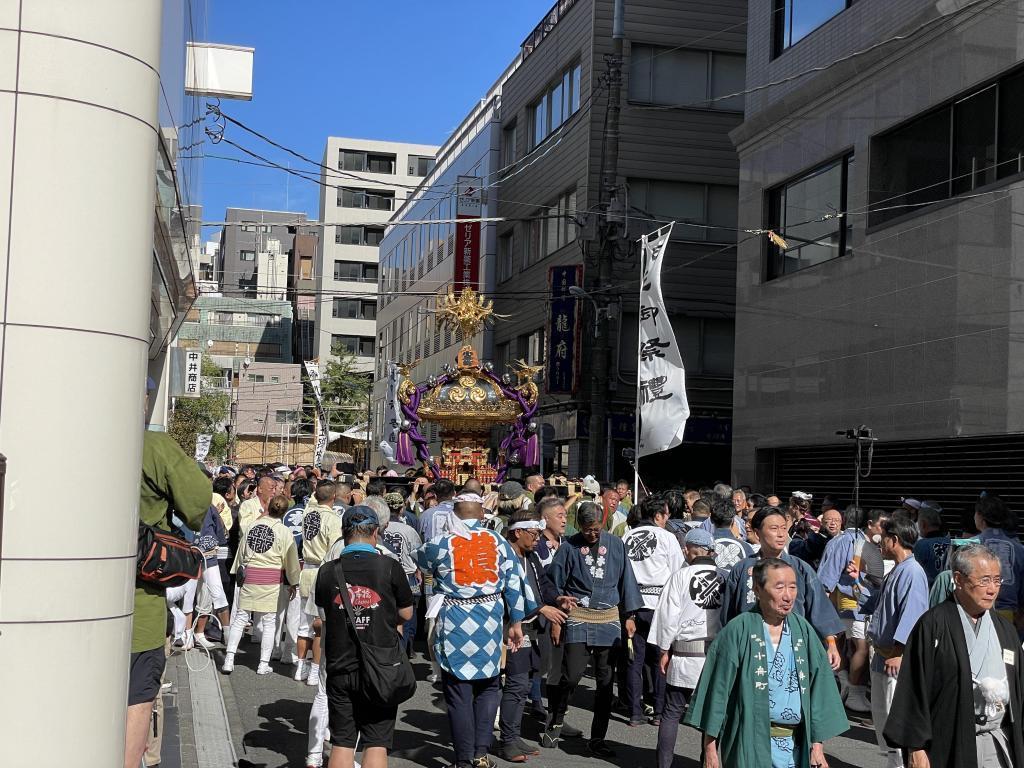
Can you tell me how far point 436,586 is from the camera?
29.0ft

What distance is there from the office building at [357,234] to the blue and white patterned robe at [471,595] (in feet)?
242

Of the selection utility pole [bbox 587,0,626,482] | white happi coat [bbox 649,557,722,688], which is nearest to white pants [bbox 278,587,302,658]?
white happi coat [bbox 649,557,722,688]

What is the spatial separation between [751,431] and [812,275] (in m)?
3.30

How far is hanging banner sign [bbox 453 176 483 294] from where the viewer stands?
137ft

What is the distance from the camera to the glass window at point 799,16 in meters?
20.6

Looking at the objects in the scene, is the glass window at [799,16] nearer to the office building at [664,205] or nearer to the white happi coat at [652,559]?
the office building at [664,205]

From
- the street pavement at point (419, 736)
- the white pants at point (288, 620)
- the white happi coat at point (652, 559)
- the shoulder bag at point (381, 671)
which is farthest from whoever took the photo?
the white pants at point (288, 620)

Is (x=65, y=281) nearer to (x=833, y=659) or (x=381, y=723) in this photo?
(x=381, y=723)

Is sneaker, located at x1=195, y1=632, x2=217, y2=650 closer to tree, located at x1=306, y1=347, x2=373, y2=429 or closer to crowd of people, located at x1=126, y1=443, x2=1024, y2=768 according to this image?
crowd of people, located at x1=126, y1=443, x2=1024, y2=768

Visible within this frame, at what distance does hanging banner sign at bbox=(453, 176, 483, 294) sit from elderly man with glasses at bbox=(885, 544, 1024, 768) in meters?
36.1

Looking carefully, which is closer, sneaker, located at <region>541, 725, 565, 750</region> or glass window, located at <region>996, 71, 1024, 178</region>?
sneaker, located at <region>541, 725, 565, 750</region>

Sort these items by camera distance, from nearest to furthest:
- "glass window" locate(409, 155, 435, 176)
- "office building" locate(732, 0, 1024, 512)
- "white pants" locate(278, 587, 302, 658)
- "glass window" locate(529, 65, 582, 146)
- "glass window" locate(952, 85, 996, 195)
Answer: "white pants" locate(278, 587, 302, 658)
"office building" locate(732, 0, 1024, 512)
"glass window" locate(952, 85, 996, 195)
"glass window" locate(529, 65, 582, 146)
"glass window" locate(409, 155, 435, 176)

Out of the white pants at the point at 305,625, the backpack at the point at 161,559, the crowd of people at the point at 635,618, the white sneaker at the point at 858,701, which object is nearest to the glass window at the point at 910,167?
the crowd of people at the point at 635,618

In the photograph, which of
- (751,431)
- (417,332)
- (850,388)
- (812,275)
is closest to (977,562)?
(850,388)
